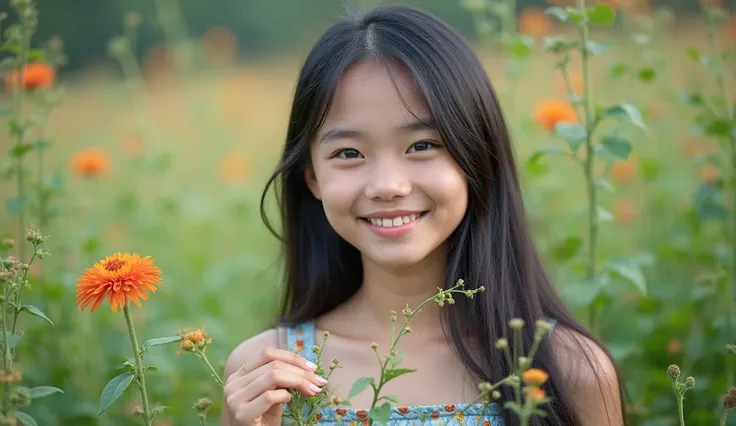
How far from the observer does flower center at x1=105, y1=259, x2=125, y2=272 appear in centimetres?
132

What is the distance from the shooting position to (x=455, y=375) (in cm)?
169

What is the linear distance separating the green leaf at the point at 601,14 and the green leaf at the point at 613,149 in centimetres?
26

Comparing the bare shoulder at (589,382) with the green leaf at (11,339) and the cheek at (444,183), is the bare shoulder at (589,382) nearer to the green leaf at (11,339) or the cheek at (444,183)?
the cheek at (444,183)

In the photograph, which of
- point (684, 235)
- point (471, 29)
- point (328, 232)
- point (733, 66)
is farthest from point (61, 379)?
point (471, 29)

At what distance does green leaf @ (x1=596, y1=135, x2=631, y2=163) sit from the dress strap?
0.75 m

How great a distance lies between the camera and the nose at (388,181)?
1.56 metres

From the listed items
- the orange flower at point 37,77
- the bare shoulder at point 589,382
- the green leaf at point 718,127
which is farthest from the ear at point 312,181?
the green leaf at point 718,127

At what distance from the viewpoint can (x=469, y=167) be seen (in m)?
1.66

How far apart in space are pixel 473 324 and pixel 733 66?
2.23 metres

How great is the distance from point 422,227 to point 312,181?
33 centimetres

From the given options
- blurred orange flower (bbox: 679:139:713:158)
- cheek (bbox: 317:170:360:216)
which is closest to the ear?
cheek (bbox: 317:170:360:216)

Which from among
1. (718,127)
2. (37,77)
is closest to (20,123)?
(37,77)

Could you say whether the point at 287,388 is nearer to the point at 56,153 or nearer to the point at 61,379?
the point at 61,379

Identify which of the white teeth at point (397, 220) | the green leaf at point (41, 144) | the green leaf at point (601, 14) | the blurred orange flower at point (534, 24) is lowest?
the white teeth at point (397, 220)
